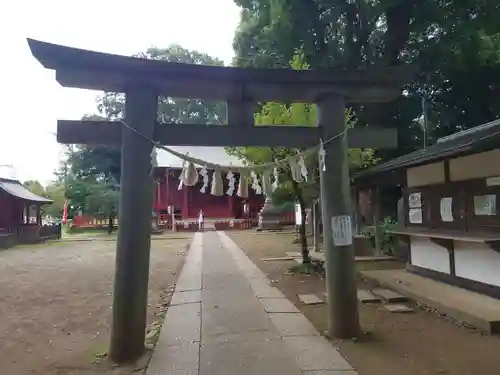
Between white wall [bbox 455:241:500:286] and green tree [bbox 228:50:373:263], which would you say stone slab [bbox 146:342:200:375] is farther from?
green tree [bbox 228:50:373:263]

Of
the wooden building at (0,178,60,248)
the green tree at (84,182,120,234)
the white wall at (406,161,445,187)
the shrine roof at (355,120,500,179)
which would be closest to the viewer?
the shrine roof at (355,120,500,179)

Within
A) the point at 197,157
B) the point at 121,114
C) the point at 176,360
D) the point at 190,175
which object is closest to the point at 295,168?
the point at 190,175

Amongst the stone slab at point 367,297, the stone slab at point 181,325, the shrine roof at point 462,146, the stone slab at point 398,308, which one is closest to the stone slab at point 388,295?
the stone slab at point 367,297

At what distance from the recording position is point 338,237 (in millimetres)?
5375

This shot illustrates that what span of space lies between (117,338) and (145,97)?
2702 mm

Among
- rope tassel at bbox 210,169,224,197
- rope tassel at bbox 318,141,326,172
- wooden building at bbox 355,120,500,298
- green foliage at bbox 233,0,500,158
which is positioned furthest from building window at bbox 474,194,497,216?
green foliage at bbox 233,0,500,158

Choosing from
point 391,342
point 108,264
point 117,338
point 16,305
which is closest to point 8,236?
point 108,264

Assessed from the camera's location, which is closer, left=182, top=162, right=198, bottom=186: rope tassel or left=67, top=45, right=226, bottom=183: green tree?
left=182, top=162, right=198, bottom=186: rope tassel

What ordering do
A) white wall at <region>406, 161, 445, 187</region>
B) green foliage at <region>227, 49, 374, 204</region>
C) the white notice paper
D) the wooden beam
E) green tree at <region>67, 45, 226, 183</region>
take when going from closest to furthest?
the wooden beam < the white notice paper < white wall at <region>406, 161, 445, 187</region> < green foliage at <region>227, 49, 374, 204</region> < green tree at <region>67, 45, 226, 183</region>

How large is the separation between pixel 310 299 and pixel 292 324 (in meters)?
1.76

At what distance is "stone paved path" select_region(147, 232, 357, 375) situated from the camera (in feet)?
14.5

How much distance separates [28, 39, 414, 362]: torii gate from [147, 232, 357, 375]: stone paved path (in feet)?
1.68

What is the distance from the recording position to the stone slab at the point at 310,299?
24.8 ft

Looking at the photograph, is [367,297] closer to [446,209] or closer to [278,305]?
[278,305]
